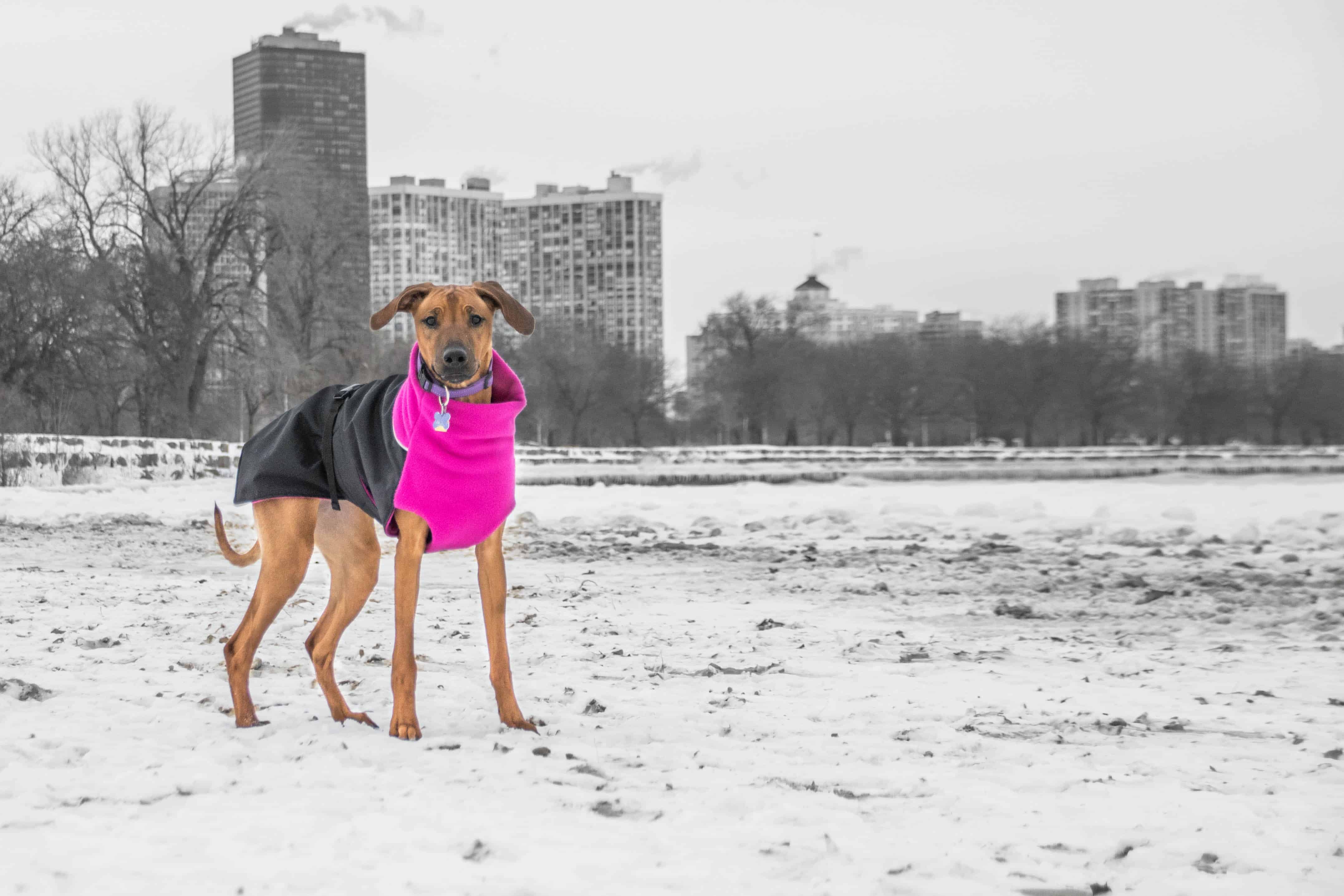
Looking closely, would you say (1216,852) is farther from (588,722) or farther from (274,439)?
(274,439)

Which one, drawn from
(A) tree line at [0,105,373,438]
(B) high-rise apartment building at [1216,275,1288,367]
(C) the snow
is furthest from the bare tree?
(B) high-rise apartment building at [1216,275,1288,367]

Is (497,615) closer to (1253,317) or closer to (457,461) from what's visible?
(457,461)

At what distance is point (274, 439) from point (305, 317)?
35365 mm

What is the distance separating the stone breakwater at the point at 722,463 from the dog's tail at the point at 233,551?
58.7ft

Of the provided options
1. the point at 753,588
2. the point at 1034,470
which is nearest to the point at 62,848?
the point at 753,588

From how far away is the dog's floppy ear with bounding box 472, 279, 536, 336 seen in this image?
4098 mm

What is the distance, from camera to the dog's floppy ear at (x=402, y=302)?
4012mm

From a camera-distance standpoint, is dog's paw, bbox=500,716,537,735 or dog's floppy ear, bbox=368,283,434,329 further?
dog's paw, bbox=500,716,537,735

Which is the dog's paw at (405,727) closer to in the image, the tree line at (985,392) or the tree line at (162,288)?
the tree line at (162,288)

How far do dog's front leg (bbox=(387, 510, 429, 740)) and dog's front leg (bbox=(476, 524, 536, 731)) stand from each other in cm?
22

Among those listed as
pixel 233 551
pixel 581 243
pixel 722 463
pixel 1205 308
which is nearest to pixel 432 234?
pixel 581 243

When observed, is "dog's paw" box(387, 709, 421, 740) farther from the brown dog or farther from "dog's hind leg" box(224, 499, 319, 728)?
"dog's hind leg" box(224, 499, 319, 728)

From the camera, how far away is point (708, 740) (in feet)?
14.4

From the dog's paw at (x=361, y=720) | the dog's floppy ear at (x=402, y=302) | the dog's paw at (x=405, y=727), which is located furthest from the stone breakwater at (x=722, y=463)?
the dog's floppy ear at (x=402, y=302)
